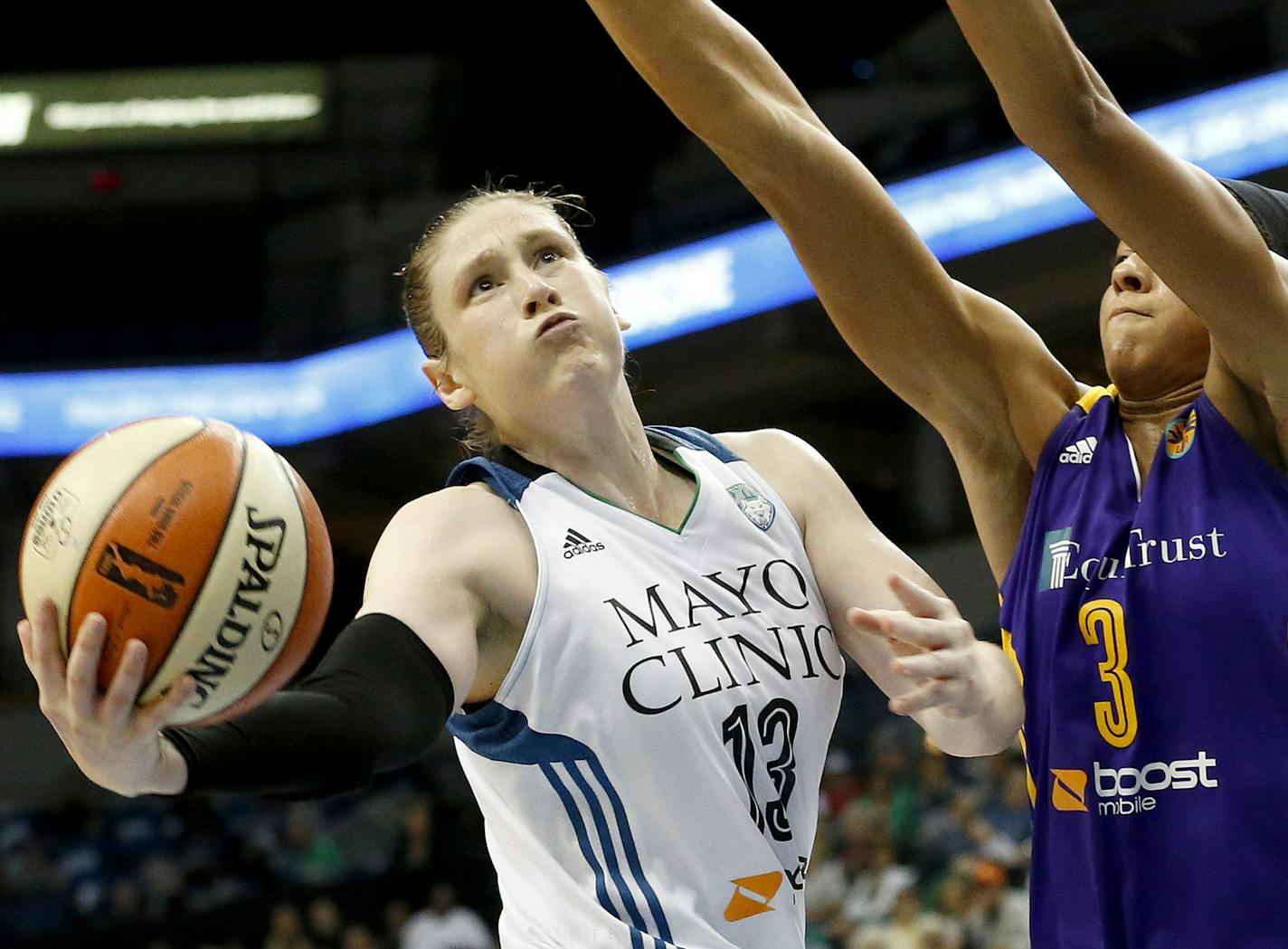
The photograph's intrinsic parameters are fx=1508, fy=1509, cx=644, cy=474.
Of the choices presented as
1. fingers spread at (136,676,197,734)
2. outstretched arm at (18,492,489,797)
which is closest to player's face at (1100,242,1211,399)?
outstretched arm at (18,492,489,797)

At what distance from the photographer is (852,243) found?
283 centimetres

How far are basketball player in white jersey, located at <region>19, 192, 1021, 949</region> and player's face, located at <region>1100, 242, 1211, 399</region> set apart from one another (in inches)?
23.0

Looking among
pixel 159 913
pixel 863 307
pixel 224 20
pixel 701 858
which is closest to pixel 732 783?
pixel 701 858

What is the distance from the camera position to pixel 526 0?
1673cm

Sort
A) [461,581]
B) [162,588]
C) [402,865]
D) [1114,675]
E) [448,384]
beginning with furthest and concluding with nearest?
[402,865] → [448,384] → [1114,675] → [461,581] → [162,588]

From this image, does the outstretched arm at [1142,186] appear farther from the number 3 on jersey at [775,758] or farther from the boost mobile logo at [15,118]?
the boost mobile logo at [15,118]

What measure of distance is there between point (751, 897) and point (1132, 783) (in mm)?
678

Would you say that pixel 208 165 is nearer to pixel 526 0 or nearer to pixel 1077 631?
pixel 526 0

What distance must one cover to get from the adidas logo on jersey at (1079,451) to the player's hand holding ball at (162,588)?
1.38m

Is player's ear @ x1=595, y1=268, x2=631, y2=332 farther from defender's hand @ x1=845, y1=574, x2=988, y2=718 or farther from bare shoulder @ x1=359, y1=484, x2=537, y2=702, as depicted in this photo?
defender's hand @ x1=845, y1=574, x2=988, y2=718

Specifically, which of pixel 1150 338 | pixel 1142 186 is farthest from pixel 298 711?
pixel 1150 338

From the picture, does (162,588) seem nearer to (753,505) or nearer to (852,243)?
(753,505)

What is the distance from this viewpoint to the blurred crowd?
9703 mm

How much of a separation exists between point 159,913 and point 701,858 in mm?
11828
